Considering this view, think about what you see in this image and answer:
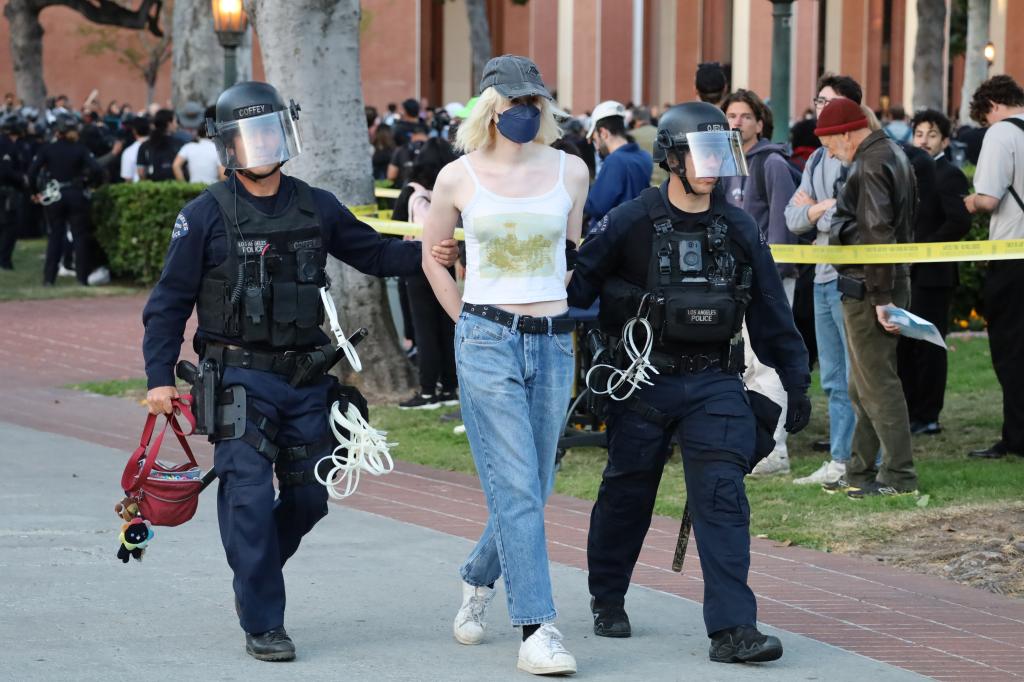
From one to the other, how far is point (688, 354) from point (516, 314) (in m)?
0.66

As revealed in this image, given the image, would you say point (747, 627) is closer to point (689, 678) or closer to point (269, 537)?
point (689, 678)

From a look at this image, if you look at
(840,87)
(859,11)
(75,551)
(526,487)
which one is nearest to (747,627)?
(526,487)

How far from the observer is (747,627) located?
514 centimetres

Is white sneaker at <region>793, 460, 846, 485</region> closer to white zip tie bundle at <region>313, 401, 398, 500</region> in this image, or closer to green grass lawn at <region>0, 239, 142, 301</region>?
white zip tie bundle at <region>313, 401, 398, 500</region>

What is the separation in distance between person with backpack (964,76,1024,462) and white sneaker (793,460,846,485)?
117 cm

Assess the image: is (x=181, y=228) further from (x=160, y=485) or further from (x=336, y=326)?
(x=160, y=485)

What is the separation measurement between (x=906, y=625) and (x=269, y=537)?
87.4 inches

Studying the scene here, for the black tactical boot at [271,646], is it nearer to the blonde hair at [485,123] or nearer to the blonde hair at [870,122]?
the blonde hair at [485,123]

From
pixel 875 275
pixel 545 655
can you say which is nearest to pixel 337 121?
pixel 875 275

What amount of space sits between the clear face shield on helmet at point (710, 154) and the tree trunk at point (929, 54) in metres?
22.5

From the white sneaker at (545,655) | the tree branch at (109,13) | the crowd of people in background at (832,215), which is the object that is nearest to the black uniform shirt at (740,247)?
the white sneaker at (545,655)

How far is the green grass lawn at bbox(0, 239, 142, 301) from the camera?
17.9 metres

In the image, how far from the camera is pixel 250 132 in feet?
17.2

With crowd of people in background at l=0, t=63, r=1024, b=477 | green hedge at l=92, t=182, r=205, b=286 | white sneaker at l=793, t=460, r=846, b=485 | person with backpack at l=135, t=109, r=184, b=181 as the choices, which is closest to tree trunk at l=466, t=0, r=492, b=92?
person with backpack at l=135, t=109, r=184, b=181
